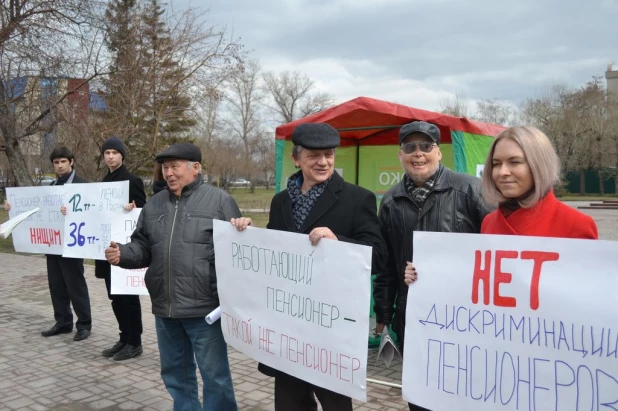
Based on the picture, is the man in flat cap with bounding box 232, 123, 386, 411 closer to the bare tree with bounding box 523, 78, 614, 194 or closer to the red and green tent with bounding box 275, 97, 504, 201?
the red and green tent with bounding box 275, 97, 504, 201

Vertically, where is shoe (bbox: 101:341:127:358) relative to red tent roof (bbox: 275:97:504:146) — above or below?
below

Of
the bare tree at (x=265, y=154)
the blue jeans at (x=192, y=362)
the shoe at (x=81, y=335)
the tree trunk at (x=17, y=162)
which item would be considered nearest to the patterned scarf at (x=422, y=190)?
the blue jeans at (x=192, y=362)

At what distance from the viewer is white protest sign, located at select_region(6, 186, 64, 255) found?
590 cm

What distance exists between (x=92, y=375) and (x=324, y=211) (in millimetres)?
3405

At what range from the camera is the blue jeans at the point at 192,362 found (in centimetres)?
333

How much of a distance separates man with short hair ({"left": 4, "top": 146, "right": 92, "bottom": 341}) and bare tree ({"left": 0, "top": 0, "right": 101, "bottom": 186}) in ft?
20.0

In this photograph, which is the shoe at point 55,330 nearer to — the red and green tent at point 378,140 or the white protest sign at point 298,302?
the red and green tent at point 378,140

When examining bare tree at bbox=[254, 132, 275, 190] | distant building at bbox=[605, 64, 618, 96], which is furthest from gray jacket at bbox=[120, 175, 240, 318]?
distant building at bbox=[605, 64, 618, 96]

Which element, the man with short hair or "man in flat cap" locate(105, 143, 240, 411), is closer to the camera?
"man in flat cap" locate(105, 143, 240, 411)

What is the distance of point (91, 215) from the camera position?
5.44 m

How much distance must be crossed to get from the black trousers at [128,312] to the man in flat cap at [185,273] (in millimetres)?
1871

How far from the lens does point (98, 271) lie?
5.34 metres

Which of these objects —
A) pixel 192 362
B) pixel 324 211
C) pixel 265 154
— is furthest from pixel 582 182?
pixel 324 211

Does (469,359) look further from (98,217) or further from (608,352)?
(98,217)
